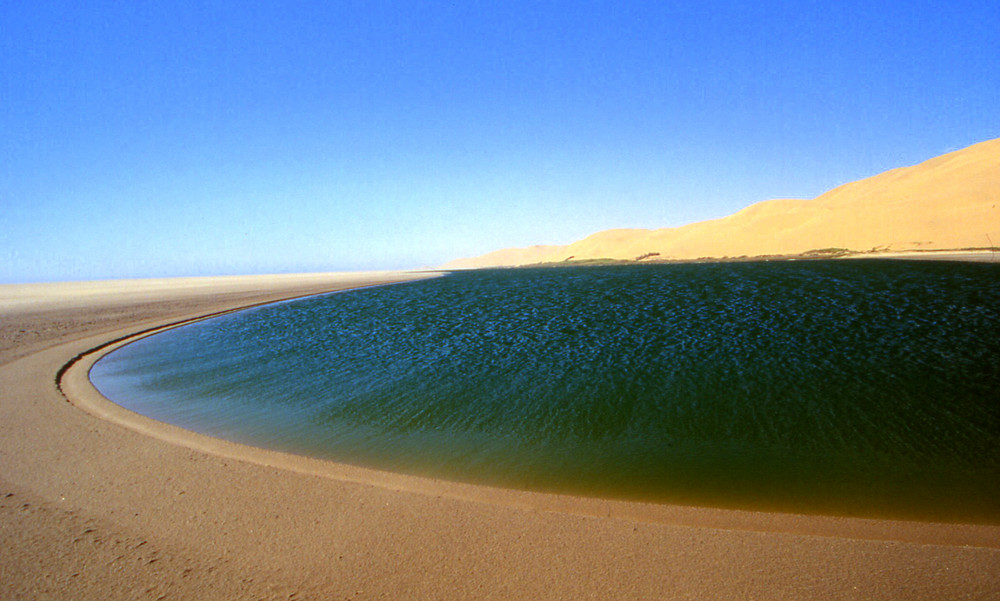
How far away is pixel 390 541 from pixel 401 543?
0.14 metres

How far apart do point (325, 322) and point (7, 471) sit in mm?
19437

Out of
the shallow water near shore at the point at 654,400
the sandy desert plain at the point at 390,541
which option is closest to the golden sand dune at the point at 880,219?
the shallow water near shore at the point at 654,400

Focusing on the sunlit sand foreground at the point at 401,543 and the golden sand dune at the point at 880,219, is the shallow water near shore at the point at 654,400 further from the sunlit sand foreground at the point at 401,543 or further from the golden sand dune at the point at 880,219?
the golden sand dune at the point at 880,219

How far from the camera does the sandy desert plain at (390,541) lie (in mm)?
4176

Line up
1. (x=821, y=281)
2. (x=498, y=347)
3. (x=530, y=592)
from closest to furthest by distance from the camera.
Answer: (x=530, y=592) < (x=498, y=347) < (x=821, y=281)

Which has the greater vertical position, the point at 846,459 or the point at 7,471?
the point at 7,471

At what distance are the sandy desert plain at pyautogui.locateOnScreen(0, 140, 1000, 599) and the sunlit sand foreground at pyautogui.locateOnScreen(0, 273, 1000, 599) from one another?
2cm

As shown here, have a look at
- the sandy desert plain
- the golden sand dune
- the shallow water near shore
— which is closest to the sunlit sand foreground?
Answer: the sandy desert plain

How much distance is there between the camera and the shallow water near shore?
6.67 meters

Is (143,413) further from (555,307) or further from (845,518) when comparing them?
(555,307)

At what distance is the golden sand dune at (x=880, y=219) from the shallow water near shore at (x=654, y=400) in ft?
139

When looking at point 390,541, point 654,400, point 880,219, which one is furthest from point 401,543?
point 880,219

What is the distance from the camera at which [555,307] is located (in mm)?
28406

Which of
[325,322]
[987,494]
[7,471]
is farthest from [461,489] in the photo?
[325,322]
